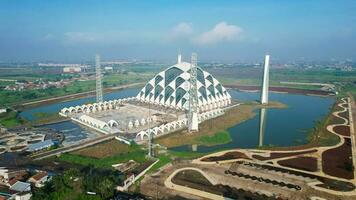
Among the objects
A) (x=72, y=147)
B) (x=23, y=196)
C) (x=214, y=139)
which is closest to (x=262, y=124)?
(x=214, y=139)

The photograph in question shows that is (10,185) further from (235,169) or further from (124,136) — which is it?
(235,169)

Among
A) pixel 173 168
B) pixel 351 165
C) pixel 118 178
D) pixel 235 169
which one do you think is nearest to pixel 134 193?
pixel 118 178

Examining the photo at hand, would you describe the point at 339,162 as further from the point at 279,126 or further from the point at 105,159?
the point at 105,159

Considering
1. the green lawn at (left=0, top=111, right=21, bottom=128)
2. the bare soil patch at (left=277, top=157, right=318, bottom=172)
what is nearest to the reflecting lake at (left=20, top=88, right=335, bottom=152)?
the green lawn at (left=0, top=111, right=21, bottom=128)

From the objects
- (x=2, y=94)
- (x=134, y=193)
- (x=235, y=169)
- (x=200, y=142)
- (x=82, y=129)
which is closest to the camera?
(x=134, y=193)

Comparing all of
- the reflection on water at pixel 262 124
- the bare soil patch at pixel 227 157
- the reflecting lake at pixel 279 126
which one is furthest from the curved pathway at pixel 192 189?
the reflection on water at pixel 262 124

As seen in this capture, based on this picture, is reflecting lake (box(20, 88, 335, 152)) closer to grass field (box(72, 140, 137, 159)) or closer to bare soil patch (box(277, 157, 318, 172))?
grass field (box(72, 140, 137, 159))
